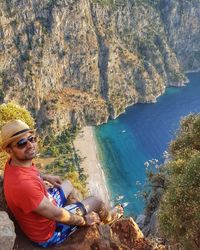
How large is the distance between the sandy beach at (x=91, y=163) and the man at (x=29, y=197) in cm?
9670

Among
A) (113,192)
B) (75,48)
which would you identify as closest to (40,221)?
(113,192)

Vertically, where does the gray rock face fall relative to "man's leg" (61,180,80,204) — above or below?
above

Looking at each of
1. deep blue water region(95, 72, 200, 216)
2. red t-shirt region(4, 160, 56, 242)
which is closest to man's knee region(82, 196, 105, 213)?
red t-shirt region(4, 160, 56, 242)

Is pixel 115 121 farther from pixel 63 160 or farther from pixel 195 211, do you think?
pixel 195 211

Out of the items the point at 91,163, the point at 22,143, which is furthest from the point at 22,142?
the point at 91,163

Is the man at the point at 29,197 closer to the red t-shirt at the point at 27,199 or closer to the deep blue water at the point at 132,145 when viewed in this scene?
the red t-shirt at the point at 27,199

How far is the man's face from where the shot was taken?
450 inches

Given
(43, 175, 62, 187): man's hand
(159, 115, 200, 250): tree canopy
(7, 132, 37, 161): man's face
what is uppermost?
(7, 132, 37, 161): man's face

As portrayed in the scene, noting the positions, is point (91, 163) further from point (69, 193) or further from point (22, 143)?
point (22, 143)

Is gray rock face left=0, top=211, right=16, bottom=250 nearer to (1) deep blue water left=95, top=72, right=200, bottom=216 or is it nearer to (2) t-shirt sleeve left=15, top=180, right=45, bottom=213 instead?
(2) t-shirt sleeve left=15, top=180, right=45, bottom=213

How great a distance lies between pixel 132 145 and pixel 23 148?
Answer: 14971cm

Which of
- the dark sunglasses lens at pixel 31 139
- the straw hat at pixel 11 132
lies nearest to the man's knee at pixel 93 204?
the dark sunglasses lens at pixel 31 139

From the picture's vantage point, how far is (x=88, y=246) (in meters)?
13.0

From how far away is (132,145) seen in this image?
160375 mm
